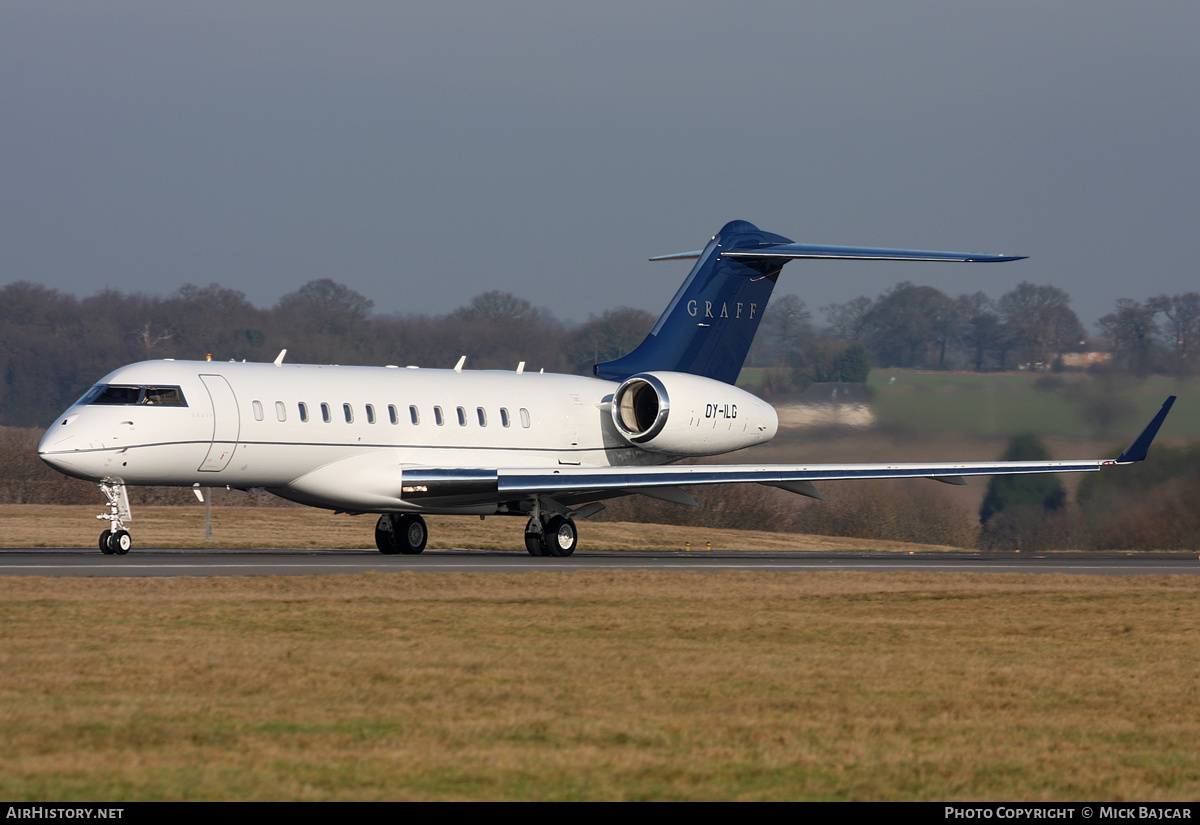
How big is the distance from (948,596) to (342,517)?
99.2ft

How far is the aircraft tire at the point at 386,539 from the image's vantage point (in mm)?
30984

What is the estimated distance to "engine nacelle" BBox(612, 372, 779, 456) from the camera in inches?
1242

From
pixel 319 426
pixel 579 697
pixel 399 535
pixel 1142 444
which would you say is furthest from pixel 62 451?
pixel 1142 444

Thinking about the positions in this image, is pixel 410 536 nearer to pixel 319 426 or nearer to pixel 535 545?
pixel 535 545

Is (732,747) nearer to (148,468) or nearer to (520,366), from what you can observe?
(148,468)

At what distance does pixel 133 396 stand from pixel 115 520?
7.19 ft

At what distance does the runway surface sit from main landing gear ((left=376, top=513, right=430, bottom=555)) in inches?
25.5

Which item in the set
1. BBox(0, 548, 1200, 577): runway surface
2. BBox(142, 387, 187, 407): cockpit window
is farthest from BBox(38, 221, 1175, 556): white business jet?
BBox(0, 548, 1200, 577): runway surface

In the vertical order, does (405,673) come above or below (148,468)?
below

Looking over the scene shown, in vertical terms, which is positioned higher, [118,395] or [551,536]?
[118,395]

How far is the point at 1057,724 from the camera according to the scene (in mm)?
10391

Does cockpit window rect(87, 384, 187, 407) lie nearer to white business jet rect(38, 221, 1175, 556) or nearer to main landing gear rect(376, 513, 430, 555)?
white business jet rect(38, 221, 1175, 556)

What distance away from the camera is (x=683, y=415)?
31.7 meters

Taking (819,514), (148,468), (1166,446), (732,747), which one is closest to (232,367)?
(148,468)
